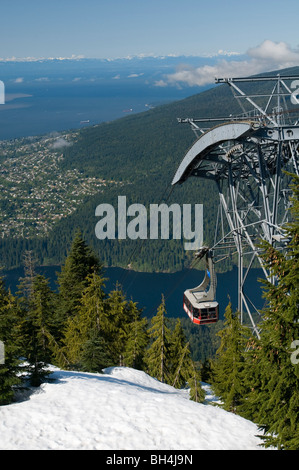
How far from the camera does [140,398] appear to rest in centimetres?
1891

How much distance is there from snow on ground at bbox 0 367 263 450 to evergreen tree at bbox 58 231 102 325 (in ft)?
66.9

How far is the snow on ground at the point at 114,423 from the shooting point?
47.9 feet

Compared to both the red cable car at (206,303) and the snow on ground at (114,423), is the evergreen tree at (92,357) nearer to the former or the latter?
the snow on ground at (114,423)

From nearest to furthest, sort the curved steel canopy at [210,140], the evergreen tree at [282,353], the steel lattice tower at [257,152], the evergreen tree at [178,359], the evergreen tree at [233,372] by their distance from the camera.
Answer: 1. the evergreen tree at [282,353]
2. the steel lattice tower at [257,152]
3. the curved steel canopy at [210,140]
4. the evergreen tree at [233,372]
5. the evergreen tree at [178,359]

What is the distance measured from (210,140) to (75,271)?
21.6 meters

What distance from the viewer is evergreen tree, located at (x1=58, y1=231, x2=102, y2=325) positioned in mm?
40000

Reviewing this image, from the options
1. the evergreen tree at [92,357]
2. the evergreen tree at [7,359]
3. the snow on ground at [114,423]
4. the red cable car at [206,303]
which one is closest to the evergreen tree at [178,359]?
the red cable car at [206,303]

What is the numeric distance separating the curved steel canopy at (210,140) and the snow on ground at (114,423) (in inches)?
537

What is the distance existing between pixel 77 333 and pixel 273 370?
932 inches

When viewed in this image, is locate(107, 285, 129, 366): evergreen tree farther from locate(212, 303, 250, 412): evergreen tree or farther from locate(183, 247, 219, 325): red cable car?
locate(212, 303, 250, 412): evergreen tree

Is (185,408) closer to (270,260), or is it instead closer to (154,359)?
(270,260)
